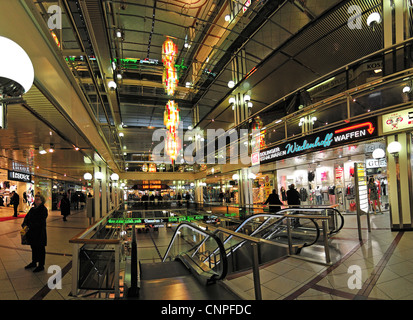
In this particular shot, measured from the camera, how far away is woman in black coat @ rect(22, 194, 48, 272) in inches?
185

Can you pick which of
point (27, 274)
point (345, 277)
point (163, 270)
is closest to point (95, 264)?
point (163, 270)

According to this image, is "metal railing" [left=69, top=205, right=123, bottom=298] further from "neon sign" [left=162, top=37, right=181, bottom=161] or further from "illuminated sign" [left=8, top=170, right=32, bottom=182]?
"illuminated sign" [left=8, top=170, right=32, bottom=182]

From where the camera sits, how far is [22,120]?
4969 millimetres

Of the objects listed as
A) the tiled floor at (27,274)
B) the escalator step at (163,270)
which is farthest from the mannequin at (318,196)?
the tiled floor at (27,274)

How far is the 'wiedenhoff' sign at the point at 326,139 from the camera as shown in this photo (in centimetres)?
681

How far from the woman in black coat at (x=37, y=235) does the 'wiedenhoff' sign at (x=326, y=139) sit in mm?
7884

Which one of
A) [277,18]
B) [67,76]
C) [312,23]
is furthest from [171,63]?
[67,76]

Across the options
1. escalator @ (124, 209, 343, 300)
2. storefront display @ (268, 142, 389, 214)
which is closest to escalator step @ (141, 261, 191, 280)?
escalator @ (124, 209, 343, 300)

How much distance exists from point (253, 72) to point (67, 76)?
8.15 meters

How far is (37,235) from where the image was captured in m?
4.77

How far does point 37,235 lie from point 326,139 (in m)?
8.13

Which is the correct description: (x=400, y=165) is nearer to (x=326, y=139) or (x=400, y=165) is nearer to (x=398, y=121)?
(x=398, y=121)

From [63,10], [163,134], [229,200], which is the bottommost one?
[229,200]
